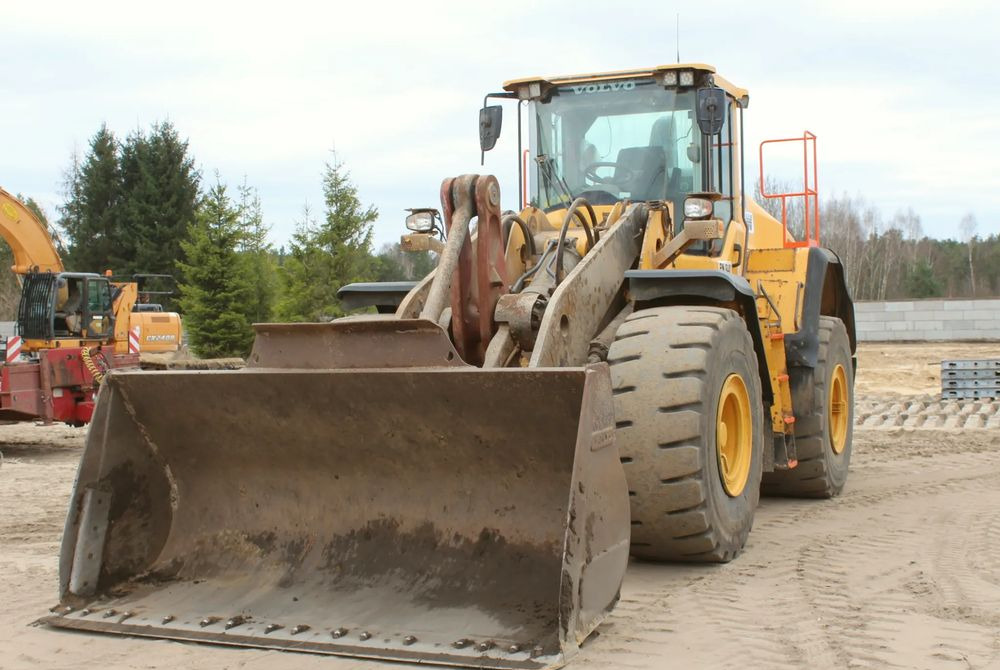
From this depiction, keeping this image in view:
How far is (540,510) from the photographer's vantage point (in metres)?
4.91

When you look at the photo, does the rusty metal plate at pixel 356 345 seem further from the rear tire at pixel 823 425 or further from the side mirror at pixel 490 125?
the rear tire at pixel 823 425

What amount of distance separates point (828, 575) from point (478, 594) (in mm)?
1968

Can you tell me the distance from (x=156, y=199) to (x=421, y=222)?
37717 millimetres

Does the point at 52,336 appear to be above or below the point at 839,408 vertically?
above

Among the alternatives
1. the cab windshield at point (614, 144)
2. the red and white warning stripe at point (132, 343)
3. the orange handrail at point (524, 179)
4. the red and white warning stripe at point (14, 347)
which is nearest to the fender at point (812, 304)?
the cab windshield at point (614, 144)

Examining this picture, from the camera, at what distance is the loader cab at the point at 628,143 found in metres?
7.26

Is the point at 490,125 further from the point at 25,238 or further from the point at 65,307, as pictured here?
the point at 65,307

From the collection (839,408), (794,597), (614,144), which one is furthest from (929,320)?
(794,597)

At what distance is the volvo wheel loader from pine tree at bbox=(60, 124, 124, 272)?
39005 millimetres

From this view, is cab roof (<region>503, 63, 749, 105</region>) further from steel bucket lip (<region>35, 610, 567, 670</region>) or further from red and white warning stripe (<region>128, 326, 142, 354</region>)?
red and white warning stripe (<region>128, 326, 142, 354</region>)

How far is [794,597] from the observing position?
5.22 metres

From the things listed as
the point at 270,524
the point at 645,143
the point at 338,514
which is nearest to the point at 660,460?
the point at 338,514

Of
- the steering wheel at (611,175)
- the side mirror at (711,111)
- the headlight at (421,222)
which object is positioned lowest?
the headlight at (421,222)

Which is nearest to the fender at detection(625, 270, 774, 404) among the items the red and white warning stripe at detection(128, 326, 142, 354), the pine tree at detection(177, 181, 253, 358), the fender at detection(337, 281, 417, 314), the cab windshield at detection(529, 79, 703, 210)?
the cab windshield at detection(529, 79, 703, 210)
